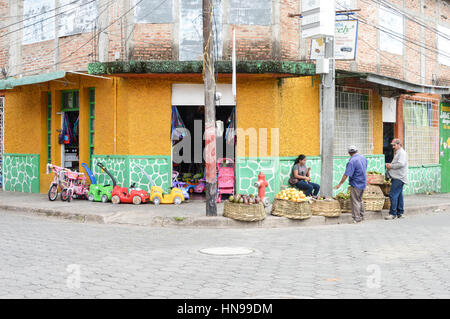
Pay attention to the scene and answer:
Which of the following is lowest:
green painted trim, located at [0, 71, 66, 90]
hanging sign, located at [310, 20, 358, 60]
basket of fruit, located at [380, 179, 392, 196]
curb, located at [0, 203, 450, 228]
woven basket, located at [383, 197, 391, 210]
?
curb, located at [0, 203, 450, 228]

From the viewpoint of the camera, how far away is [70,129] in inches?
627

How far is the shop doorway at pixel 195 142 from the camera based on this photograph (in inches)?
568

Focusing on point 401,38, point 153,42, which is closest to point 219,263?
point 153,42

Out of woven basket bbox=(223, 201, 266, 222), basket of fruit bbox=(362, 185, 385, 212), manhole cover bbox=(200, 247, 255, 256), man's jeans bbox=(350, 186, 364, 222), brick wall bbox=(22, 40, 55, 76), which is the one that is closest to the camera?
manhole cover bbox=(200, 247, 255, 256)

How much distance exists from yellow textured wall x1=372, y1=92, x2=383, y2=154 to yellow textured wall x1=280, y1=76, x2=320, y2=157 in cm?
305

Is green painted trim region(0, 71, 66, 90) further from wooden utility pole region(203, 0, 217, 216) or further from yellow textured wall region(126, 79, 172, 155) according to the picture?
wooden utility pole region(203, 0, 217, 216)

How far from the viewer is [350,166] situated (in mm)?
11898

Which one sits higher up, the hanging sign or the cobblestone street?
the hanging sign

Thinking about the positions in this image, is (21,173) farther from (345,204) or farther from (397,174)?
(397,174)

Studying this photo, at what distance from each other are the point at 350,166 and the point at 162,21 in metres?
6.42

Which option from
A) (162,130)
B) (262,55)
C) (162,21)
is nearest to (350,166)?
(262,55)

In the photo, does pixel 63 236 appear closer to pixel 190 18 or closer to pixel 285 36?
pixel 190 18

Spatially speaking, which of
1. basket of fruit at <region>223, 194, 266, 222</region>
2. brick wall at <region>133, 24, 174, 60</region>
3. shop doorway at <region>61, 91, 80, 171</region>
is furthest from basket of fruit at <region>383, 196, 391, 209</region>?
shop doorway at <region>61, 91, 80, 171</region>

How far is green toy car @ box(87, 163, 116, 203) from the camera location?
14.0m
